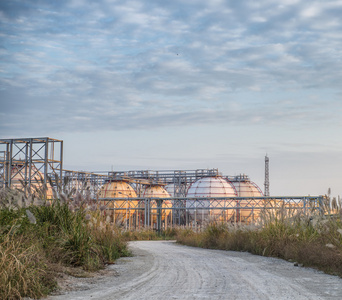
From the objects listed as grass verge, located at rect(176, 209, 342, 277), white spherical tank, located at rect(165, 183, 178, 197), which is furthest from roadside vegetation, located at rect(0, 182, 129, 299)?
white spherical tank, located at rect(165, 183, 178, 197)

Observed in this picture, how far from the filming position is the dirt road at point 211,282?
24.8 ft

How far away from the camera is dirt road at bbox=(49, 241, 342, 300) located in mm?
7555

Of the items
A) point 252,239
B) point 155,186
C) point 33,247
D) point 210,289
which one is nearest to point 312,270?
point 210,289

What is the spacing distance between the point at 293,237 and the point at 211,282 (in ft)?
23.0

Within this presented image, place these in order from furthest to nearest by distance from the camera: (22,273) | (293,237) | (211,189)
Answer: (211,189) → (293,237) → (22,273)

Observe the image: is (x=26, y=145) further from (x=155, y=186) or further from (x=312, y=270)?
(x=312, y=270)

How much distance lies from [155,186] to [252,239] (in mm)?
48193

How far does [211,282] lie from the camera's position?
890cm

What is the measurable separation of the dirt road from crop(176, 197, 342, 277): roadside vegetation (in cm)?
57

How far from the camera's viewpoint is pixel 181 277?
31.6 ft

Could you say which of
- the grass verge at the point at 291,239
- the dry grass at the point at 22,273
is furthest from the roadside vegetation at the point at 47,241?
the grass verge at the point at 291,239

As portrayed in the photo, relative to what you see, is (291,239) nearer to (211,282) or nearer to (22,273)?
(211,282)

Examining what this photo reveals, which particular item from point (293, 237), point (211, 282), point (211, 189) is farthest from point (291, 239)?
point (211, 189)

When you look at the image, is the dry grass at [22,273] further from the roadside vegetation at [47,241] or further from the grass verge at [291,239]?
the grass verge at [291,239]
